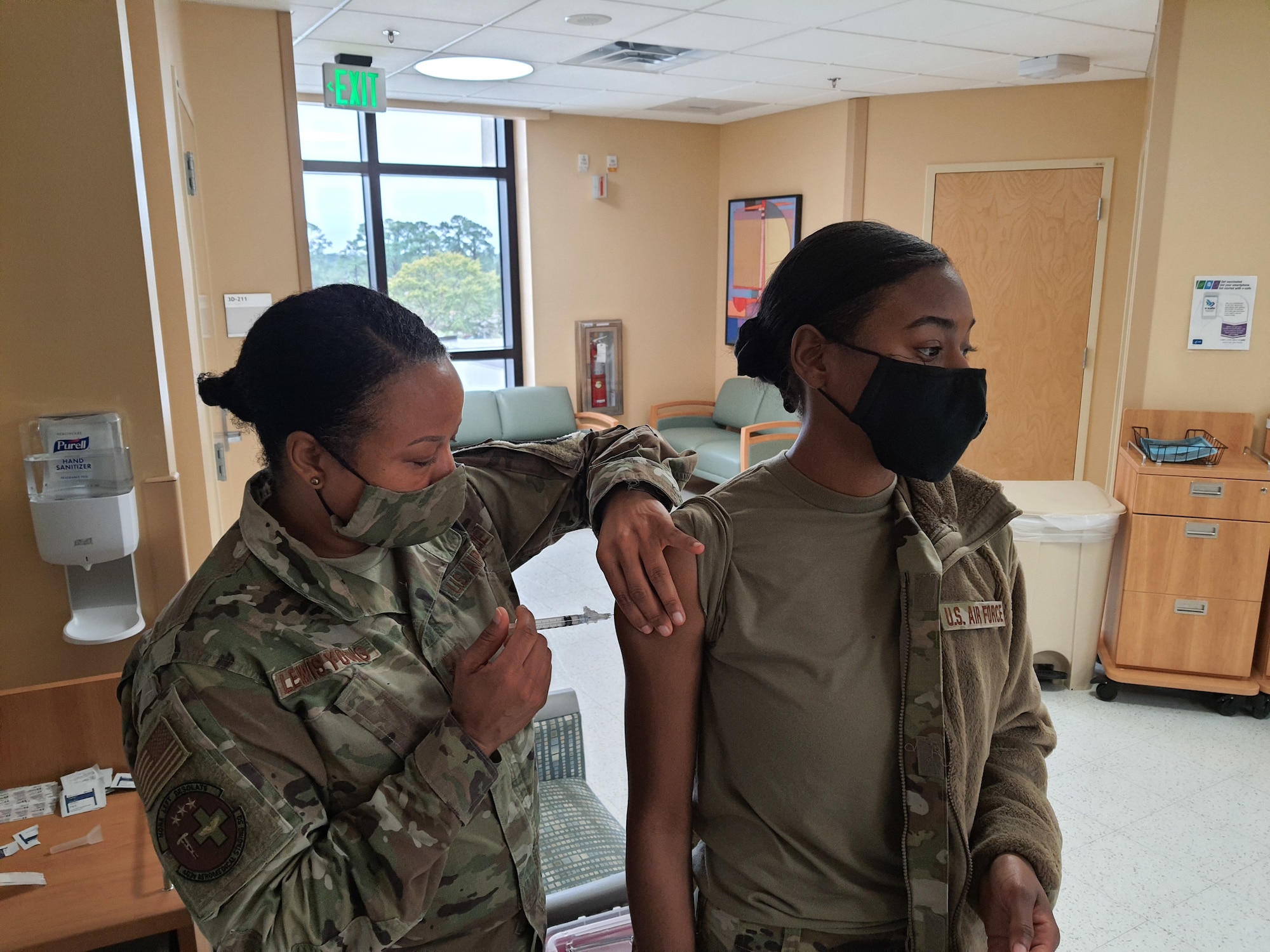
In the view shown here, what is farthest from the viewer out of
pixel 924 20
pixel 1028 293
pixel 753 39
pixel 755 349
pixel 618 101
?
pixel 618 101

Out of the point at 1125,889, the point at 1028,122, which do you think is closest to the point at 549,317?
the point at 1028,122

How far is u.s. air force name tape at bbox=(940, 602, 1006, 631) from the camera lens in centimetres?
111

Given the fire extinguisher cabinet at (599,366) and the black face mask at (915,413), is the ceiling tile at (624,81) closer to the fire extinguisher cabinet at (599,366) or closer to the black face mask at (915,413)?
A: the fire extinguisher cabinet at (599,366)

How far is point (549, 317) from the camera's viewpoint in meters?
7.32

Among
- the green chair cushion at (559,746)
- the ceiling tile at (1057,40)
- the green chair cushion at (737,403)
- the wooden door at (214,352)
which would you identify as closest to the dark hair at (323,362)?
the green chair cushion at (559,746)

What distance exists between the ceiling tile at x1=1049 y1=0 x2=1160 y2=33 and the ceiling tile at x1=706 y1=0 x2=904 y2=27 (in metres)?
0.16

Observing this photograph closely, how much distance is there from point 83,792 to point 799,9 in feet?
13.2

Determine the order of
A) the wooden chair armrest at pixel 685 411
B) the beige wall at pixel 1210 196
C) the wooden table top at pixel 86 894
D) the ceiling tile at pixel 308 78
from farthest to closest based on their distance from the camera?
the wooden chair armrest at pixel 685 411
the ceiling tile at pixel 308 78
the beige wall at pixel 1210 196
the wooden table top at pixel 86 894

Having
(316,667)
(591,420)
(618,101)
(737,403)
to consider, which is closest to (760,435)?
(737,403)

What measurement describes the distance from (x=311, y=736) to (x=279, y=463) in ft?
1.14

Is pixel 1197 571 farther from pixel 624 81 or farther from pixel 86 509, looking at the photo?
pixel 624 81

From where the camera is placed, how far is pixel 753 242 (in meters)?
7.55

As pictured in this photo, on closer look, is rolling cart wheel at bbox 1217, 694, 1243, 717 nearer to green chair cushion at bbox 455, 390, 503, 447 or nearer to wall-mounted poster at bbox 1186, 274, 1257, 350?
wall-mounted poster at bbox 1186, 274, 1257, 350

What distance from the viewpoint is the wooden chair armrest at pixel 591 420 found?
7.09 metres
